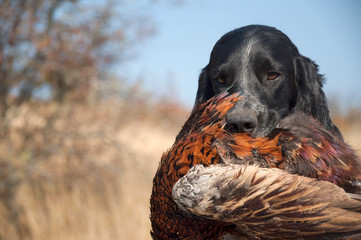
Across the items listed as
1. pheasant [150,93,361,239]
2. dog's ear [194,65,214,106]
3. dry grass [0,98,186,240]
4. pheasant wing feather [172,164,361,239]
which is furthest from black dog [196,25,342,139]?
dry grass [0,98,186,240]

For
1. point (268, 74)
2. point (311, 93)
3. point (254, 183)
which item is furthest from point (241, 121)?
point (311, 93)

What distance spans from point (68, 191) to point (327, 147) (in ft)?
18.5

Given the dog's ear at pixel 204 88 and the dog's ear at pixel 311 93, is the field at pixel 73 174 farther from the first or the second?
the dog's ear at pixel 311 93

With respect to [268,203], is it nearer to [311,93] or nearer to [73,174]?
[311,93]

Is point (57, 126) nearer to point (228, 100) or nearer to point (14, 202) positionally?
point (14, 202)

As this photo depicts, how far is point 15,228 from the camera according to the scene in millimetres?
6438

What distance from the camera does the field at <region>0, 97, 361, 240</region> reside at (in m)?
6.35

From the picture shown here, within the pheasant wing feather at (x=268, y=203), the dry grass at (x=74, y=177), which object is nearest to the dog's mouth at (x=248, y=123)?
the pheasant wing feather at (x=268, y=203)

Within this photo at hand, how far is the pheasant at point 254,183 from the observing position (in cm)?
155

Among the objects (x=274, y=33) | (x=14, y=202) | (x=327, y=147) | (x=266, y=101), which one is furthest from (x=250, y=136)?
(x=14, y=202)

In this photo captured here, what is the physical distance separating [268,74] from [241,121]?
0.89 metres

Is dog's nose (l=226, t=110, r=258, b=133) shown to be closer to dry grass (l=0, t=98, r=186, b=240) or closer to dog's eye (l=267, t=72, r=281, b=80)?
dog's eye (l=267, t=72, r=281, b=80)

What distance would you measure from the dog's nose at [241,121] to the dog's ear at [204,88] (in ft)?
3.09

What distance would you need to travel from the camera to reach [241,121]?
202 centimetres
